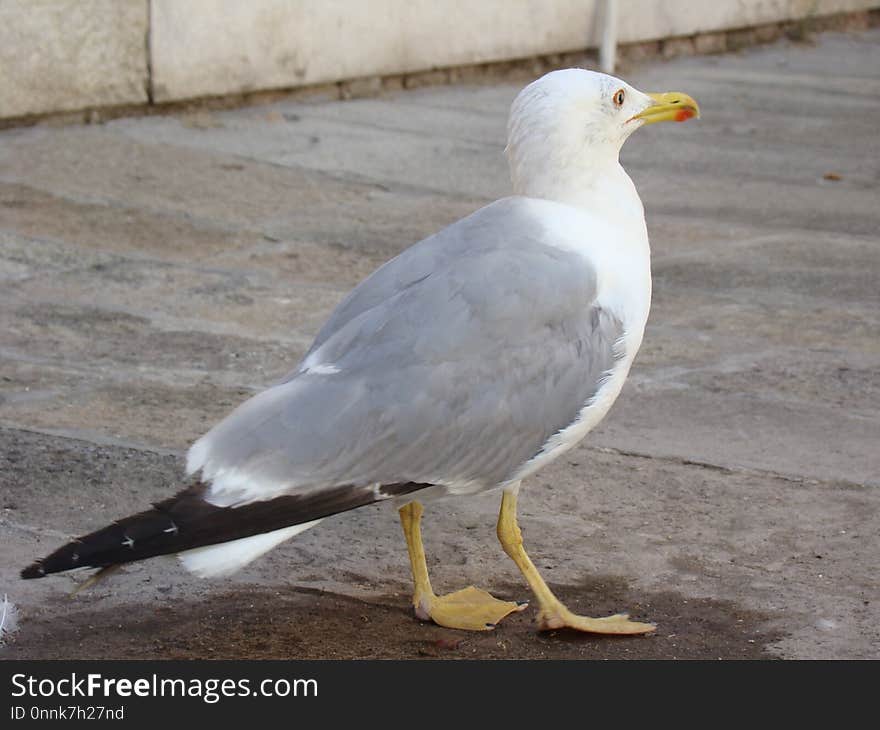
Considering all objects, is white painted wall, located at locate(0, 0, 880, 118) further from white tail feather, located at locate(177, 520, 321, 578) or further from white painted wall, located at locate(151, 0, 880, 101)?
white tail feather, located at locate(177, 520, 321, 578)

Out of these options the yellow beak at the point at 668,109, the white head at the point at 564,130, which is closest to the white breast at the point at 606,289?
the white head at the point at 564,130

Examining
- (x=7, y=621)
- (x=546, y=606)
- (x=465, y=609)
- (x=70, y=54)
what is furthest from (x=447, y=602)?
(x=70, y=54)

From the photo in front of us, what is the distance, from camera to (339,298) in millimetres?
6168

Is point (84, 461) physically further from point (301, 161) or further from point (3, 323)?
point (301, 161)

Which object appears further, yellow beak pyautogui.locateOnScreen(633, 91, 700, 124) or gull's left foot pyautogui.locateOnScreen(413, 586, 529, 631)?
yellow beak pyautogui.locateOnScreen(633, 91, 700, 124)

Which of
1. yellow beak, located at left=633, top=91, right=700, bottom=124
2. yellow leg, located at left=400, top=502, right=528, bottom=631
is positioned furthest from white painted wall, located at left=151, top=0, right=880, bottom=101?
yellow leg, located at left=400, top=502, right=528, bottom=631

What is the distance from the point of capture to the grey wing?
3.35 m

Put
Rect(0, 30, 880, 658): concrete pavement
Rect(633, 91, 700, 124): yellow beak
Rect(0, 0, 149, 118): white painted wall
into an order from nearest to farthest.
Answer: Rect(0, 30, 880, 658): concrete pavement, Rect(633, 91, 700, 124): yellow beak, Rect(0, 0, 149, 118): white painted wall

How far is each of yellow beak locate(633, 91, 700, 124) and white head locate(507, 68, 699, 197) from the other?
17 cm

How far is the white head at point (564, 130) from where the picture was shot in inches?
152

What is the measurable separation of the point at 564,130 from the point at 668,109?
446mm

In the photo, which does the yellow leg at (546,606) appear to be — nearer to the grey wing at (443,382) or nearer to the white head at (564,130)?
the grey wing at (443,382)

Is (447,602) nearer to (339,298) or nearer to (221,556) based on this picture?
(221,556)

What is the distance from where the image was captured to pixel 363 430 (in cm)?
339
